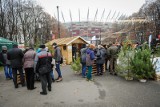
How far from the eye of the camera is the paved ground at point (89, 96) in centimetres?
533

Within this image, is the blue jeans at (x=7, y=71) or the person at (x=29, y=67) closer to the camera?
the person at (x=29, y=67)

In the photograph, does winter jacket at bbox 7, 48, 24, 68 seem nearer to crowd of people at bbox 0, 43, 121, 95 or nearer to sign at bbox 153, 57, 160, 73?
crowd of people at bbox 0, 43, 121, 95

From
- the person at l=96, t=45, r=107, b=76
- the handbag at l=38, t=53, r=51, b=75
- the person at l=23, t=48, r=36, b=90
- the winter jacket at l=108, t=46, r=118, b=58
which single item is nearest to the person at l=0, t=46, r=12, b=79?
the person at l=23, t=48, r=36, b=90

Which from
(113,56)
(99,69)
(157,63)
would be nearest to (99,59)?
(99,69)

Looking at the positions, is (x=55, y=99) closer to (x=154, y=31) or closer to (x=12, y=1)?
(x=12, y=1)

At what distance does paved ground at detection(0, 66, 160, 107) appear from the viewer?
533cm

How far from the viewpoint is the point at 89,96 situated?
19.9 feet

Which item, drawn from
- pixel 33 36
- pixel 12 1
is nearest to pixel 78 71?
pixel 12 1

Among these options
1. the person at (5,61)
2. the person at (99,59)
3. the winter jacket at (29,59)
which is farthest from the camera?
the person at (99,59)

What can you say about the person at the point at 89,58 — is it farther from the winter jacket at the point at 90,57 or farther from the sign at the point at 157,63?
the sign at the point at 157,63

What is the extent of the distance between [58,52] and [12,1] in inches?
1050

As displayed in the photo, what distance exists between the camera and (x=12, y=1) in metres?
31.0

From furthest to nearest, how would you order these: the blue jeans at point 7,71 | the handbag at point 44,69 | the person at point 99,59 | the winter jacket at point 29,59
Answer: the person at point 99,59 < the blue jeans at point 7,71 < the winter jacket at point 29,59 < the handbag at point 44,69

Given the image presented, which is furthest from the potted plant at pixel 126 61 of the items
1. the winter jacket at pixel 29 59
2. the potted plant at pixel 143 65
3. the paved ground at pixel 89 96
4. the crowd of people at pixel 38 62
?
the winter jacket at pixel 29 59
